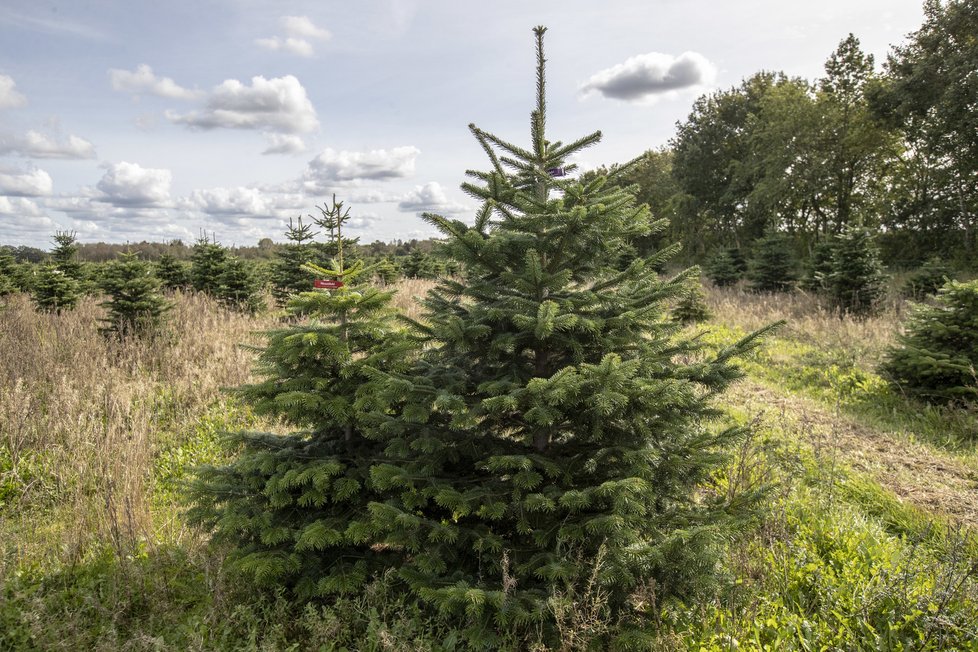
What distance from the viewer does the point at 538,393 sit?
8.80ft

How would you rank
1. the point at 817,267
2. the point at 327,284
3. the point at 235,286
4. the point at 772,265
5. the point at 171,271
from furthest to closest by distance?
the point at 772,265, the point at 171,271, the point at 817,267, the point at 235,286, the point at 327,284

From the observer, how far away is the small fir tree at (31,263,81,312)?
11094 mm

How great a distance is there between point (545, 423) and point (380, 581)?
148cm

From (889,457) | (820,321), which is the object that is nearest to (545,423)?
(889,457)

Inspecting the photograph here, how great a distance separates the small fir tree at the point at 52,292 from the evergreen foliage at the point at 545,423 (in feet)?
38.0

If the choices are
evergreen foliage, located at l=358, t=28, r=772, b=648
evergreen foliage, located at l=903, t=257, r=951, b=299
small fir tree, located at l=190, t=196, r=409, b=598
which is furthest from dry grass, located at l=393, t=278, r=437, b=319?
evergreen foliage, located at l=903, t=257, r=951, b=299

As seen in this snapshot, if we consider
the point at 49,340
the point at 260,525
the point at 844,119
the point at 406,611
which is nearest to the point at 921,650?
the point at 406,611

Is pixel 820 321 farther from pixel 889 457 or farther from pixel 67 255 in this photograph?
pixel 67 255

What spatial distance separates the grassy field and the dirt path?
24 millimetres

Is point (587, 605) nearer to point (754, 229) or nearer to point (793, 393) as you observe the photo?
point (793, 393)

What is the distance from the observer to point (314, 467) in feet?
10.2

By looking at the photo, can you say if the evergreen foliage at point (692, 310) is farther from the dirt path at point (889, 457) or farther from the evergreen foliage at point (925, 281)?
the evergreen foliage at point (925, 281)

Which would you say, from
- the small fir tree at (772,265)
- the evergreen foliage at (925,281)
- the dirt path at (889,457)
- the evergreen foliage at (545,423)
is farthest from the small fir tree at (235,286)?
the evergreen foliage at (925,281)

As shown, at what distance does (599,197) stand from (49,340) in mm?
9144
